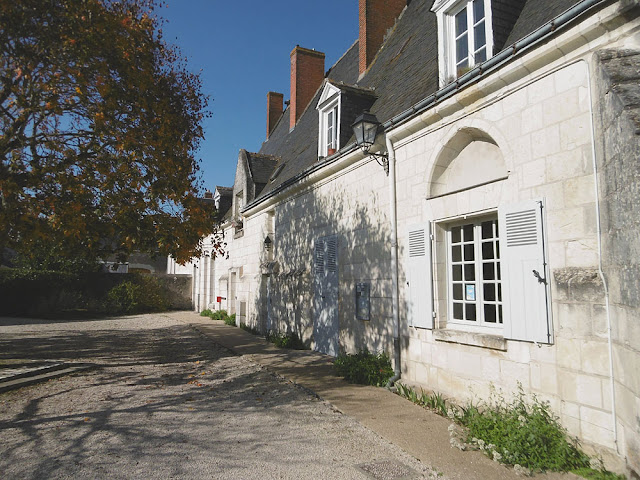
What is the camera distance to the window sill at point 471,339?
471cm

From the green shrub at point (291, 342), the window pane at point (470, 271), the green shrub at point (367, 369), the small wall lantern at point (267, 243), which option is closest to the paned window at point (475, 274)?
the window pane at point (470, 271)

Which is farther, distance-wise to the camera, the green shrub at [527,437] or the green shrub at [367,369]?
the green shrub at [367,369]

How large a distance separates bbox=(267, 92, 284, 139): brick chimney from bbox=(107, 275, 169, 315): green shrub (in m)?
9.80

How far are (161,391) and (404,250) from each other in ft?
13.8

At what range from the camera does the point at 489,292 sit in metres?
5.22

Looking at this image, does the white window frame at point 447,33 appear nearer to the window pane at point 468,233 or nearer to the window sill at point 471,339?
the window pane at point 468,233

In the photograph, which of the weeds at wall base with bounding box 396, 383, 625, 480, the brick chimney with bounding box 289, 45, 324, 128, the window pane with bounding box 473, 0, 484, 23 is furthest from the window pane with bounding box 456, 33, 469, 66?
the brick chimney with bounding box 289, 45, 324, 128

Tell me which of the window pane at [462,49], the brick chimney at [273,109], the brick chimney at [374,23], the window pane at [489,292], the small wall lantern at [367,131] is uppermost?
the brick chimney at [273,109]

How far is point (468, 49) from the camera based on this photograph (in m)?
5.88

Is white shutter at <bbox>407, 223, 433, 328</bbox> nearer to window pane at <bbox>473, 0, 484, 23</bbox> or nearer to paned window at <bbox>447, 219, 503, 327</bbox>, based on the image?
paned window at <bbox>447, 219, 503, 327</bbox>

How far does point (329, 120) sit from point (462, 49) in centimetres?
424

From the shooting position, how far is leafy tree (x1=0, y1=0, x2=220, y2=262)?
640 centimetres

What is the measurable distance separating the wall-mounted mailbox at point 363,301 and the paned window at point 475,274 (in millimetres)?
1954

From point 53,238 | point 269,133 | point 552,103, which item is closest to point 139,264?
point 269,133
